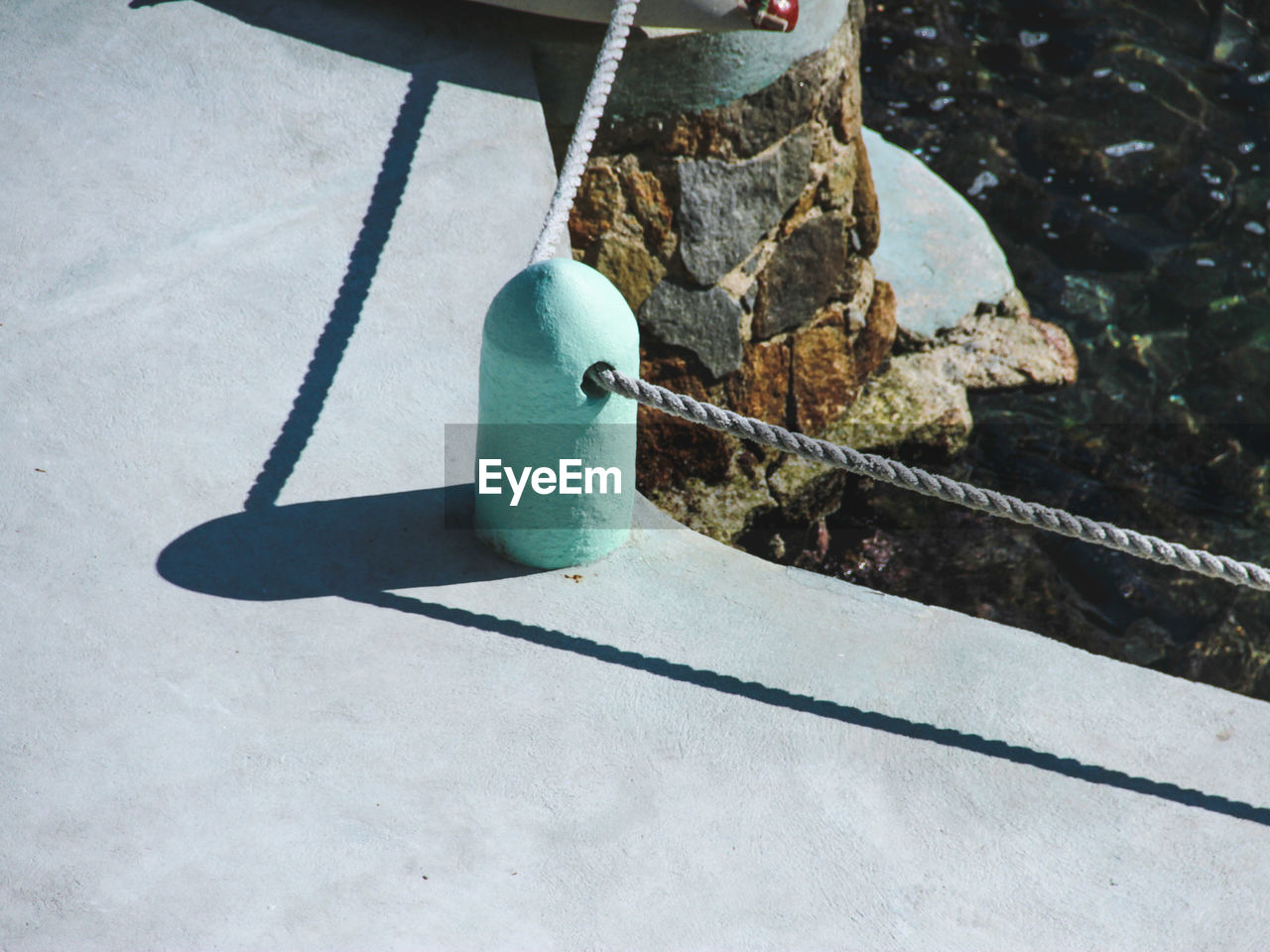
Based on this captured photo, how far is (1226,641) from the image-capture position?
139 inches

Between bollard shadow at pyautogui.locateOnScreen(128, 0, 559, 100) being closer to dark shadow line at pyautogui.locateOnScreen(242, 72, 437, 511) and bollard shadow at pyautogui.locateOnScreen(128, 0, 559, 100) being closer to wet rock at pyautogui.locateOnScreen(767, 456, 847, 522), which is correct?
dark shadow line at pyautogui.locateOnScreen(242, 72, 437, 511)

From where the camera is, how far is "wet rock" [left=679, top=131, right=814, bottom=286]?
3193 millimetres

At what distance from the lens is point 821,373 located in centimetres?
377

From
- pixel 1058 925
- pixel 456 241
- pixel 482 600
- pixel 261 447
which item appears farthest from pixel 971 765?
pixel 456 241

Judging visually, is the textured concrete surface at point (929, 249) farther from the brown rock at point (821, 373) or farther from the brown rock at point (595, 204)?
the brown rock at point (595, 204)

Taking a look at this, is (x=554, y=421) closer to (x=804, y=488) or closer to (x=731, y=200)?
(x=731, y=200)

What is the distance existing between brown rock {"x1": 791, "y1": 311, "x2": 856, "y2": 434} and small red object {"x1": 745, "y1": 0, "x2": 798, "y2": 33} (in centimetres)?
102

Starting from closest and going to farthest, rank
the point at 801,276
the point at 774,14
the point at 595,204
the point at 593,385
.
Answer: the point at 593,385
the point at 774,14
the point at 595,204
the point at 801,276

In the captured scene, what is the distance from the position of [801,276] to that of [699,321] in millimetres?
438

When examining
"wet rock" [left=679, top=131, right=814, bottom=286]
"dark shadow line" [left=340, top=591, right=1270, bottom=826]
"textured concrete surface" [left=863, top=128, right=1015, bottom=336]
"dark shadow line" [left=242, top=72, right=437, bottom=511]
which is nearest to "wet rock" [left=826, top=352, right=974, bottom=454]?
"textured concrete surface" [left=863, top=128, right=1015, bottom=336]

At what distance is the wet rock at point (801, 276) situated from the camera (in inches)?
138

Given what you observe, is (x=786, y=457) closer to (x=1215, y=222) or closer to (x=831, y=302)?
(x=831, y=302)

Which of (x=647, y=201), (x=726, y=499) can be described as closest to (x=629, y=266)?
(x=647, y=201)

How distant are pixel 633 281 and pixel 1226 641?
2.13 metres
